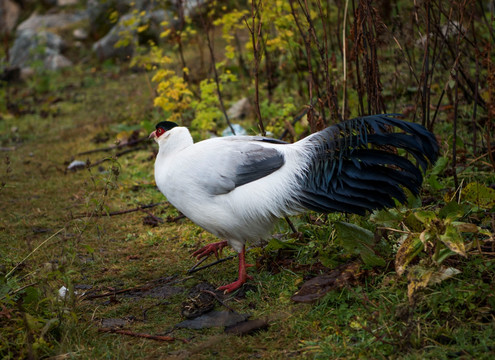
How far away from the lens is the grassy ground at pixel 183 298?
2.33m

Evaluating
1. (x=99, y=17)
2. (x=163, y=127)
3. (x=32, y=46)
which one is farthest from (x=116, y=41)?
(x=163, y=127)

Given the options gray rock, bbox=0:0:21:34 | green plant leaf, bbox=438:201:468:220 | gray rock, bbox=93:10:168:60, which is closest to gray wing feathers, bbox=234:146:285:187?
green plant leaf, bbox=438:201:468:220

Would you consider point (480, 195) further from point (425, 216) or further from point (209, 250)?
point (209, 250)

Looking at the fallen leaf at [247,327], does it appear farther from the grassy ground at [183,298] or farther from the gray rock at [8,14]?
the gray rock at [8,14]

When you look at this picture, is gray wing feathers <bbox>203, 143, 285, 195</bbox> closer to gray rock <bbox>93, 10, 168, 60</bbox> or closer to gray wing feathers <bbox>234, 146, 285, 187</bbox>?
gray wing feathers <bbox>234, 146, 285, 187</bbox>

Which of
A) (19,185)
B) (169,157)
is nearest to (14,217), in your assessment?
(19,185)

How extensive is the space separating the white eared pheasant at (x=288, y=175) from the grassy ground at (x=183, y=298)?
330mm

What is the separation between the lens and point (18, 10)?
510 inches

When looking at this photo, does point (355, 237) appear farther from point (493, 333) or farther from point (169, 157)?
point (169, 157)

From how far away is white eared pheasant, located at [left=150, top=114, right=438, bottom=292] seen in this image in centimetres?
273

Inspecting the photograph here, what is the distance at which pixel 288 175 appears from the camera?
2.99 m

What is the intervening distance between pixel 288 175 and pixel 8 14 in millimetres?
12225

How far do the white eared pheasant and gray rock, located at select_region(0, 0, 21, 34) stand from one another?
37.2 feet

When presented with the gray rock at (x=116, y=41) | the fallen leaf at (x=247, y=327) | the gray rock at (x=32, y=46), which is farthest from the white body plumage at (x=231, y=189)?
the gray rock at (x=32, y=46)
